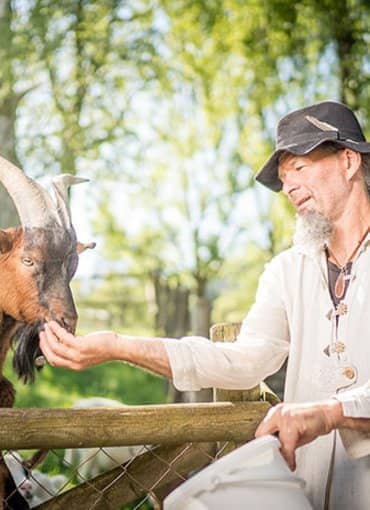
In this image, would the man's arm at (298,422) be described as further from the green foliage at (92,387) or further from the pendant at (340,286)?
the green foliage at (92,387)

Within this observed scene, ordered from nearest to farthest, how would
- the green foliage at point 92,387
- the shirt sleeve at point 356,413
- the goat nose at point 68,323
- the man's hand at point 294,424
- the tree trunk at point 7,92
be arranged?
the man's hand at point 294,424 → the shirt sleeve at point 356,413 → the goat nose at point 68,323 → the tree trunk at point 7,92 → the green foliage at point 92,387

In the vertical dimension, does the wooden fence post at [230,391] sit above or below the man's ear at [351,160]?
below

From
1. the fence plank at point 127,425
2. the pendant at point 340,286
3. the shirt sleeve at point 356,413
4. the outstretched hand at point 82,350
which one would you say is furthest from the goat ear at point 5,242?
the shirt sleeve at point 356,413

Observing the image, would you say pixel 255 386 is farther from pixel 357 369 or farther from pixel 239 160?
pixel 239 160

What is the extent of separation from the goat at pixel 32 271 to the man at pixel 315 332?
0.51 ft

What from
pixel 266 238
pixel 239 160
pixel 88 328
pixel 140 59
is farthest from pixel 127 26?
pixel 88 328

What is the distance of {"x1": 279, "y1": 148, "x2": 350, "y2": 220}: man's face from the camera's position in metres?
2.25

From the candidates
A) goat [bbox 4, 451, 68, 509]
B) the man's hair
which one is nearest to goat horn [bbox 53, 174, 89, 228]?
the man's hair

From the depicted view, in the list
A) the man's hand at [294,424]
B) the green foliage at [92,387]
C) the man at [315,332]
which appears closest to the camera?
the man's hand at [294,424]

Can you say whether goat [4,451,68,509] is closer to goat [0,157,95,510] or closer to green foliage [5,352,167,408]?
goat [0,157,95,510]

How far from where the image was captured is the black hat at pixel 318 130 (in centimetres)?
223

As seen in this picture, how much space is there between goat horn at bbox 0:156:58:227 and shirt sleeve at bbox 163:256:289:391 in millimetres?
552

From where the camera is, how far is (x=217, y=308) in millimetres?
13398

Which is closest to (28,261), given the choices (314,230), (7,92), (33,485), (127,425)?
(127,425)
